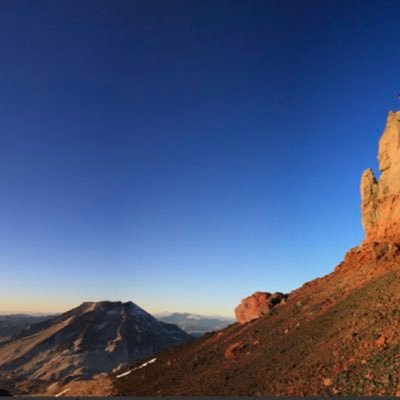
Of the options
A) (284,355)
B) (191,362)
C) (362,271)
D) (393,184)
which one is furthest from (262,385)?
(393,184)

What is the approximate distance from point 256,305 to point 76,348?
12466 centimetres

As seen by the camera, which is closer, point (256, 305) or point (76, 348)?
point (256, 305)

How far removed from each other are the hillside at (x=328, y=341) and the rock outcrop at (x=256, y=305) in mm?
420

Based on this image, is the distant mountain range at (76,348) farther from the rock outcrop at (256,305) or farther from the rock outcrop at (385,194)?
the rock outcrop at (385,194)

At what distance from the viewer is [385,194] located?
179 ft

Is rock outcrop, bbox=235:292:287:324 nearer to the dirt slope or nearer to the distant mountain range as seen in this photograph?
the dirt slope

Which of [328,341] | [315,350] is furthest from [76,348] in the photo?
[328,341]

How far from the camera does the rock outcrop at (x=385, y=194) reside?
51.9 metres

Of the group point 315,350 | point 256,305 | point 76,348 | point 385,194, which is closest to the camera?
point 315,350

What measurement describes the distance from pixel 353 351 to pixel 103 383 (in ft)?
143

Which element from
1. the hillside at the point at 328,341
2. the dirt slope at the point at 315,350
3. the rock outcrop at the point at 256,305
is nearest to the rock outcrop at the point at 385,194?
the hillside at the point at 328,341

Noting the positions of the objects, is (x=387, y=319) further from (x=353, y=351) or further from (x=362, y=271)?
(x=362, y=271)

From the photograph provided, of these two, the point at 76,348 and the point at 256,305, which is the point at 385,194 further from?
the point at 76,348

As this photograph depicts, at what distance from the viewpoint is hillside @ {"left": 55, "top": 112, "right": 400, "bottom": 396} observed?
2481 centimetres
